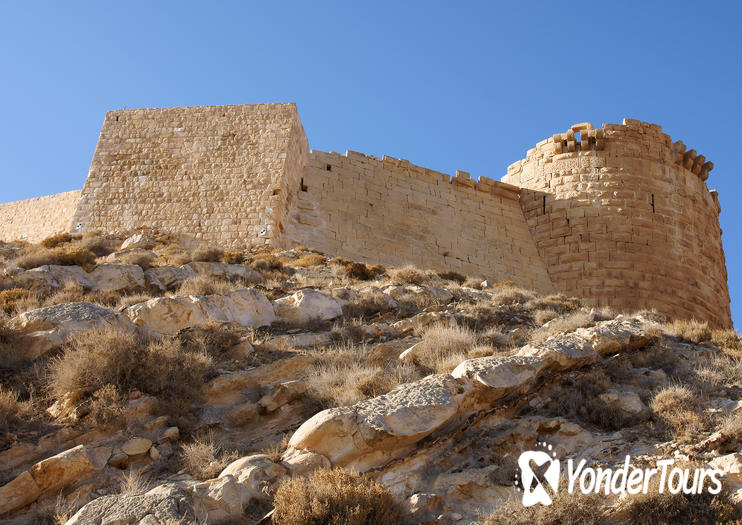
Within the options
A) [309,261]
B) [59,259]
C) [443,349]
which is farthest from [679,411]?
[59,259]

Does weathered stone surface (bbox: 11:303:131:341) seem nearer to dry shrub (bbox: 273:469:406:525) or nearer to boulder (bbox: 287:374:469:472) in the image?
boulder (bbox: 287:374:469:472)

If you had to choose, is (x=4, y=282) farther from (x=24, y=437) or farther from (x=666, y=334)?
(x=666, y=334)

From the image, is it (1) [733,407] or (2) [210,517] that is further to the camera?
(1) [733,407]

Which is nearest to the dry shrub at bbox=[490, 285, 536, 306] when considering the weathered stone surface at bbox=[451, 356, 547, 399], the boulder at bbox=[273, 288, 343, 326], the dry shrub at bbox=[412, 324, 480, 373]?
the boulder at bbox=[273, 288, 343, 326]

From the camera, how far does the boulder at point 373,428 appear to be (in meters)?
5.11

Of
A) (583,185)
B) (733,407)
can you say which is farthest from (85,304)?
(583,185)

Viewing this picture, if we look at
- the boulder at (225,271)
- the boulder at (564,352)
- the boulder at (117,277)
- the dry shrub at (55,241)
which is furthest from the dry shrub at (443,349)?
the dry shrub at (55,241)

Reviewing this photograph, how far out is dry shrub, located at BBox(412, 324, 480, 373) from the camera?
6.67m

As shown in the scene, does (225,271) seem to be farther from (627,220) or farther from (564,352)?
(627,220)

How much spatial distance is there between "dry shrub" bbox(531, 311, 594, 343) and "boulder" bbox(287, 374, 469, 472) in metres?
2.31

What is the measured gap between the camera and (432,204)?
16.2 metres

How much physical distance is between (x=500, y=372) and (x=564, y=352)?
2.79 feet

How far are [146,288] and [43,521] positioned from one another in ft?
Result: 16.7

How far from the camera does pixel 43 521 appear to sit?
4.67 metres
